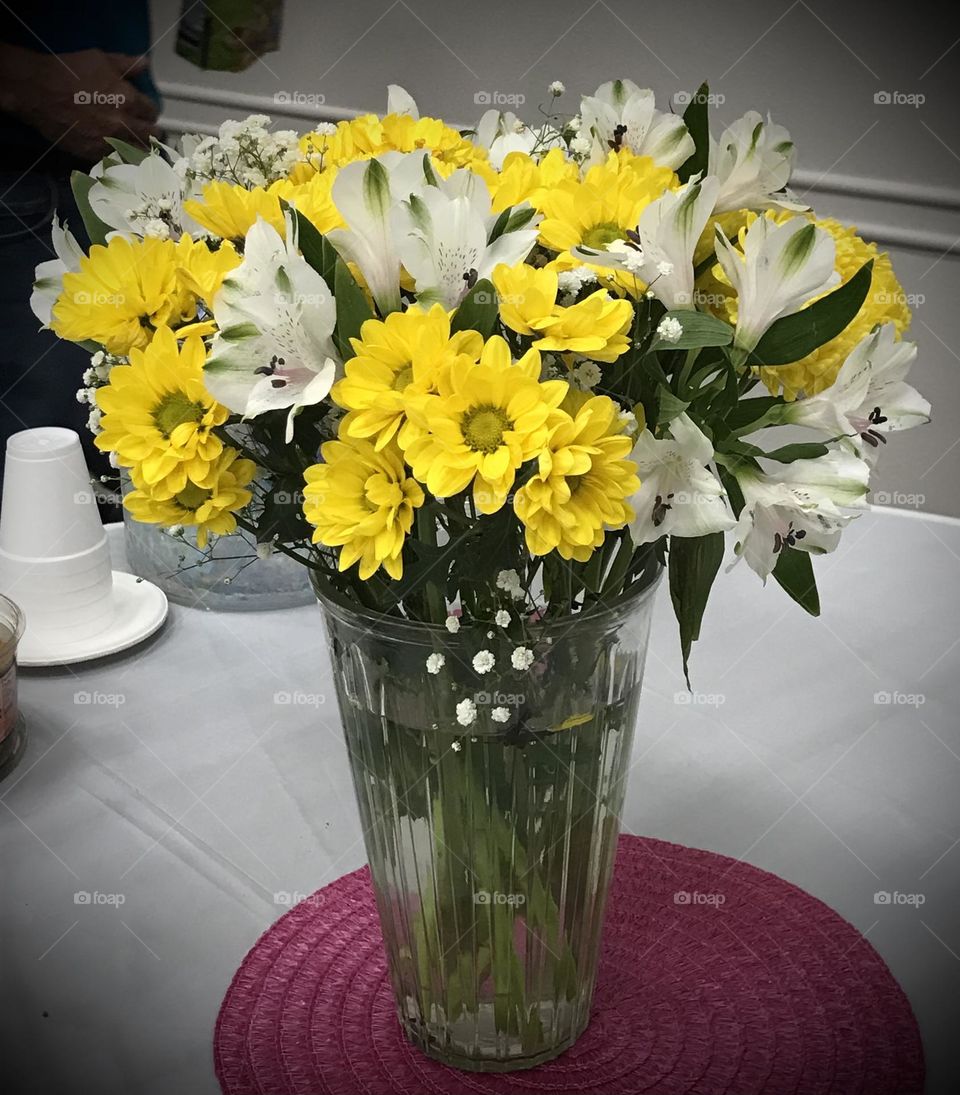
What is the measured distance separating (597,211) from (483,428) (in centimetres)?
11

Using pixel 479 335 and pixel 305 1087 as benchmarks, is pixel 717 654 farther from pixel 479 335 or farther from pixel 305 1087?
pixel 479 335

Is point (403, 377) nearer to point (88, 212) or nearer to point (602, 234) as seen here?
point (602, 234)

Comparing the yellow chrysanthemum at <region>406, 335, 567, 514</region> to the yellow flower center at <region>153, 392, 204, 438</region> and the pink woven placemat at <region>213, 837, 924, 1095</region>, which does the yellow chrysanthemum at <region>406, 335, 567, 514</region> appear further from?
the pink woven placemat at <region>213, 837, 924, 1095</region>

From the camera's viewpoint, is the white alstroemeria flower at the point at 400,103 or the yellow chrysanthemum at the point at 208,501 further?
the white alstroemeria flower at the point at 400,103

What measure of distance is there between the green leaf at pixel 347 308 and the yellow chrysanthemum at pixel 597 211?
0.07 metres

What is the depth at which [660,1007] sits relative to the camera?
68 cm

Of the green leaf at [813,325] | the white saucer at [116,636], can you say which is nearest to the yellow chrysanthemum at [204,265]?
the green leaf at [813,325]

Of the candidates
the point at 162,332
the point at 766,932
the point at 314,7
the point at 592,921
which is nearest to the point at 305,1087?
the point at 592,921

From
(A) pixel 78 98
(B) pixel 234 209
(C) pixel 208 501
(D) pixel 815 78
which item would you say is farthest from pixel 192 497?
(D) pixel 815 78

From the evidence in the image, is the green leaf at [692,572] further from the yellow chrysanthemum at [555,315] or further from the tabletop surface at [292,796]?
the tabletop surface at [292,796]

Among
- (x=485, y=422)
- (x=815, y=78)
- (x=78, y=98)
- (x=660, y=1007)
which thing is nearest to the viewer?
(x=485, y=422)

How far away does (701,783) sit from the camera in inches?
33.9

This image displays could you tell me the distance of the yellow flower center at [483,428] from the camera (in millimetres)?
419

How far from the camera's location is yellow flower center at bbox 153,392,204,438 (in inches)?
18.3
